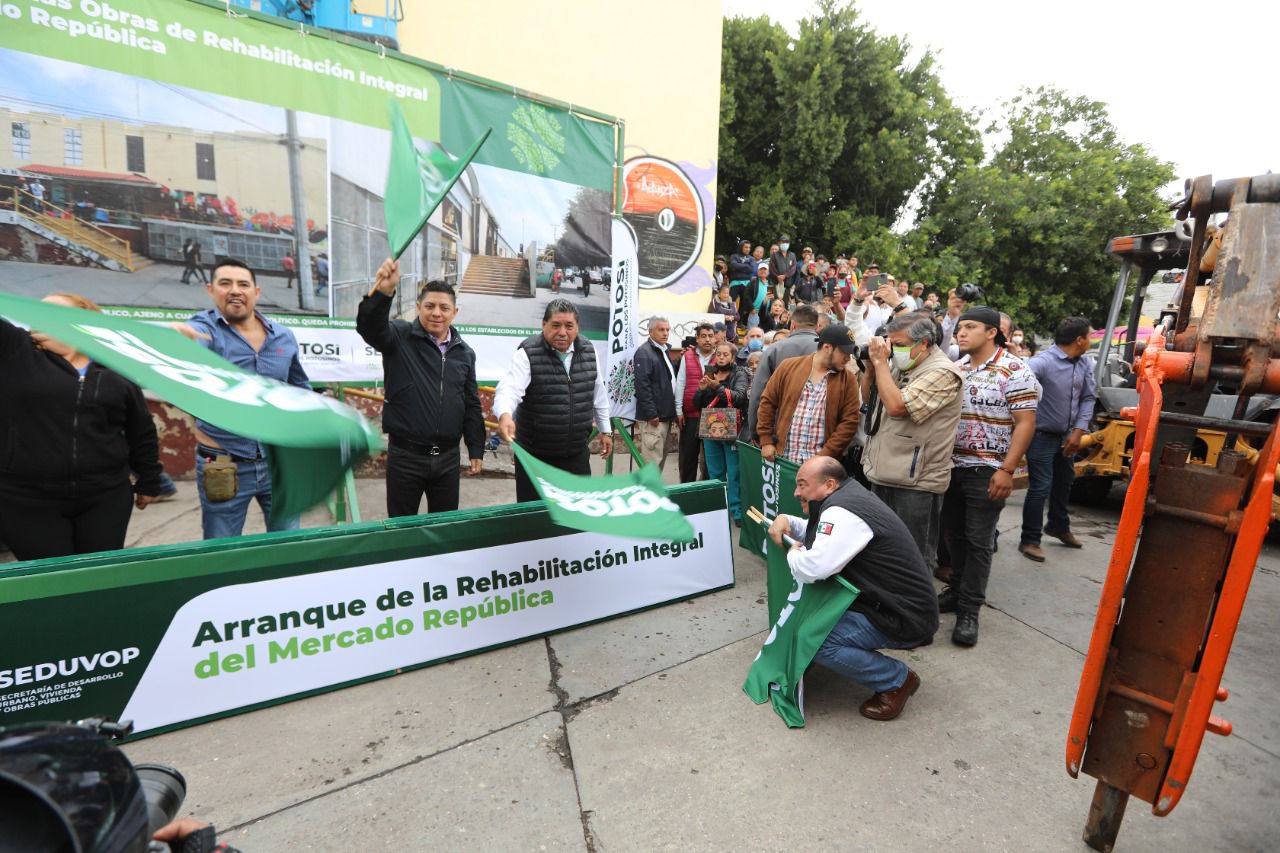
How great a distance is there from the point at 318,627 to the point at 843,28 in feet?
69.9

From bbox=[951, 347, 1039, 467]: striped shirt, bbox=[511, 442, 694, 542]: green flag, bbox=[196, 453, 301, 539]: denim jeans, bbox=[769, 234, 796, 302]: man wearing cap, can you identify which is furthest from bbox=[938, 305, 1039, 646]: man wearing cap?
bbox=[769, 234, 796, 302]: man wearing cap

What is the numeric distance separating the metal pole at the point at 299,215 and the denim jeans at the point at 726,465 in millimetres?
3407

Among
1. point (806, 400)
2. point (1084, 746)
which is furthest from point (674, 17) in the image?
point (1084, 746)

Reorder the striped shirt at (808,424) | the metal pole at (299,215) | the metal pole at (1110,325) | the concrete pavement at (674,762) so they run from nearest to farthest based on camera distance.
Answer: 1. the concrete pavement at (674,762)
2. the metal pole at (299,215)
3. the striped shirt at (808,424)
4. the metal pole at (1110,325)

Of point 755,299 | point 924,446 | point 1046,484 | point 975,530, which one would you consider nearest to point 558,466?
point 924,446

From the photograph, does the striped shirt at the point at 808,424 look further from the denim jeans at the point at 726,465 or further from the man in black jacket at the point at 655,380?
the man in black jacket at the point at 655,380

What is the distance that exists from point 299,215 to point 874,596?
14.3ft

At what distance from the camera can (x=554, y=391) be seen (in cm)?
402

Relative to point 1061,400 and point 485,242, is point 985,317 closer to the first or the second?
point 1061,400

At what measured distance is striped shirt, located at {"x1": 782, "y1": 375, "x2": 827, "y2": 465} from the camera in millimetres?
4426

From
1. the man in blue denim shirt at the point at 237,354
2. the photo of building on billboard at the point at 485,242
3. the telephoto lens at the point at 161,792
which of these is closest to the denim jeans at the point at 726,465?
the photo of building on billboard at the point at 485,242

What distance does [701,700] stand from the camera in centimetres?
Answer: 312

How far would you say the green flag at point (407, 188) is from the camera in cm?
278

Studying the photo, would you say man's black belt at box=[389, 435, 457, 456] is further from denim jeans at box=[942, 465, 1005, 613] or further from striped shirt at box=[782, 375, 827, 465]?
denim jeans at box=[942, 465, 1005, 613]
